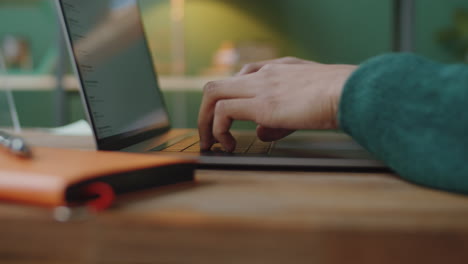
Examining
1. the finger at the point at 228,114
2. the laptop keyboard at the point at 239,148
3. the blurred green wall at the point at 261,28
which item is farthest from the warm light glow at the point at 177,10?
the finger at the point at 228,114

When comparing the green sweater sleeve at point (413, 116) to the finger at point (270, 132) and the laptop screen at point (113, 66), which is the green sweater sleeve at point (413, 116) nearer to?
the finger at point (270, 132)

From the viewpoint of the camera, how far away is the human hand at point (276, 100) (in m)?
0.49

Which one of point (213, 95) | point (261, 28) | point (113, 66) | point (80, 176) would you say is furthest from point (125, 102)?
point (261, 28)

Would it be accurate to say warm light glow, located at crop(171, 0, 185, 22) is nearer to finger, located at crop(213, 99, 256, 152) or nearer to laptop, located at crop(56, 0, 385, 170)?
laptop, located at crop(56, 0, 385, 170)

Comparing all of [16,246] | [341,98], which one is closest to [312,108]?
[341,98]

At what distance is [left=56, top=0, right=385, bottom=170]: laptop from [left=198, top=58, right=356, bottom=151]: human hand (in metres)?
0.04

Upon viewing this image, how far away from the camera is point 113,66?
672mm

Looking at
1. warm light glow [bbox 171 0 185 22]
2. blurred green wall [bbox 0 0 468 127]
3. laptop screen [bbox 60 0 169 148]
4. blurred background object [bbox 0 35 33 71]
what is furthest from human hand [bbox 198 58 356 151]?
blurred background object [bbox 0 35 33 71]

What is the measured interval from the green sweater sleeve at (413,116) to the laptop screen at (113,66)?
315 mm

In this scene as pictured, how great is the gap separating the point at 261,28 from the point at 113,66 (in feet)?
6.27

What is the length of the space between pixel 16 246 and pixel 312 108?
32 cm

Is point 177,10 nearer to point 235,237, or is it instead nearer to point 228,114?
point 228,114

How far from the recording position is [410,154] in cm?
41

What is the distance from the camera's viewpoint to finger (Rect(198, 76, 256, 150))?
57 centimetres
